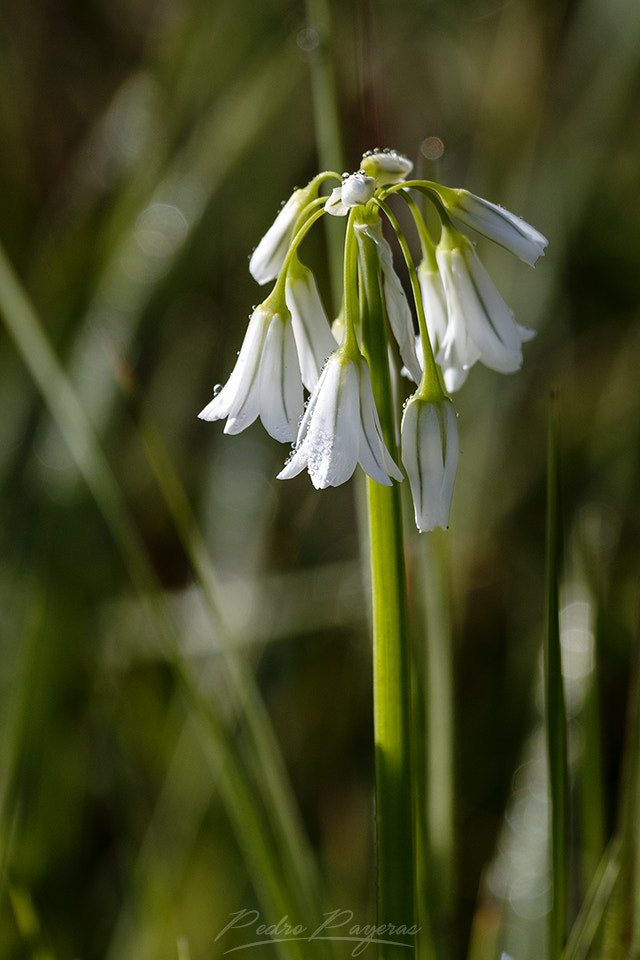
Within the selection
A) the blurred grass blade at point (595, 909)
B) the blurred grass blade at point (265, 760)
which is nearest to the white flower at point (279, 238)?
the blurred grass blade at point (265, 760)

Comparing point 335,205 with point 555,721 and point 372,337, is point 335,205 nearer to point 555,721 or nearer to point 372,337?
point 372,337

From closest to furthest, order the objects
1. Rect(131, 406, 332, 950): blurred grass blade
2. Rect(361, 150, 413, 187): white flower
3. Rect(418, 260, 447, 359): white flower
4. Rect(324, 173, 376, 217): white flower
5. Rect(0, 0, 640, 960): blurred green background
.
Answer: Rect(324, 173, 376, 217): white flower
Rect(361, 150, 413, 187): white flower
Rect(418, 260, 447, 359): white flower
Rect(131, 406, 332, 950): blurred grass blade
Rect(0, 0, 640, 960): blurred green background

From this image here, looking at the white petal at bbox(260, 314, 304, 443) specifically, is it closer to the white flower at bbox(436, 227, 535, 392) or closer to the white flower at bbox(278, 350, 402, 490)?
the white flower at bbox(278, 350, 402, 490)

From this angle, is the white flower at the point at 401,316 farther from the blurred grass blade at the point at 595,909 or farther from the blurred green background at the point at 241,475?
the blurred grass blade at the point at 595,909

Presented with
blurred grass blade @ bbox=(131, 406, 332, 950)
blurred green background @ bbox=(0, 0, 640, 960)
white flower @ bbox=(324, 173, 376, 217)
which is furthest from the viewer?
blurred green background @ bbox=(0, 0, 640, 960)

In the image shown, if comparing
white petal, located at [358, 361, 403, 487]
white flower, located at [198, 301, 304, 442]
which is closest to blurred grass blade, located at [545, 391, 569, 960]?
white petal, located at [358, 361, 403, 487]

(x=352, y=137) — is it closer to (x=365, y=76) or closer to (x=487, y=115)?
(x=487, y=115)

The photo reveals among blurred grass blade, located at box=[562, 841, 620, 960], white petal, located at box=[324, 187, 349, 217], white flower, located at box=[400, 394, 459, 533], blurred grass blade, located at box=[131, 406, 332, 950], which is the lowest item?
blurred grass blade, located at box=[562, 841, 620, 960]

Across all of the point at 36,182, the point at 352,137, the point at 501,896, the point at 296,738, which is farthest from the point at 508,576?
the point at 36,182

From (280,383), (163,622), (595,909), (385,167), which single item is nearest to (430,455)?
(280,383)
